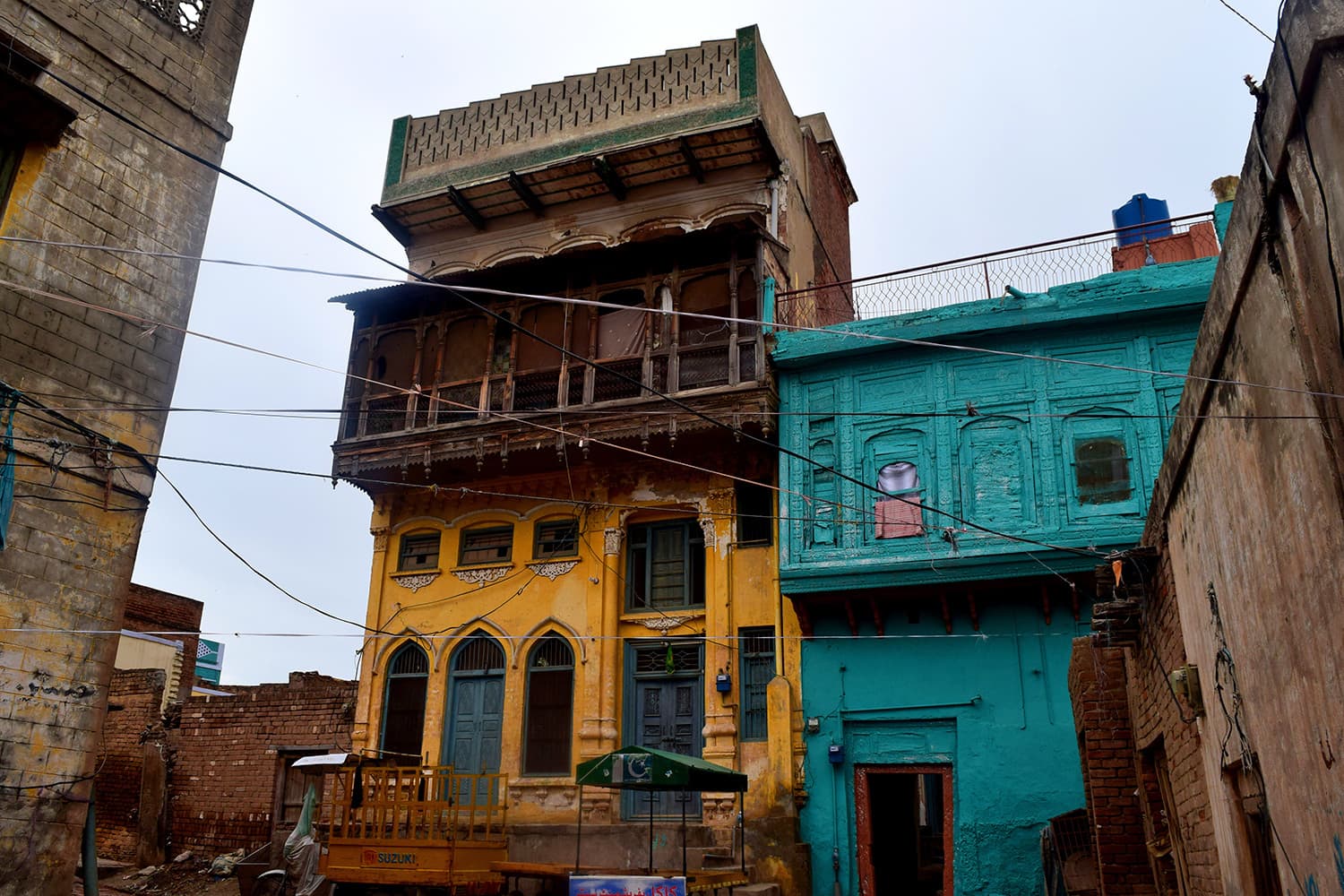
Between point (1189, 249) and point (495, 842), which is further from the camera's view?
point (1189, 249)

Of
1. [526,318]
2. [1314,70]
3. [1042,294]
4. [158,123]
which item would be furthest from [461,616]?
[1314,70]

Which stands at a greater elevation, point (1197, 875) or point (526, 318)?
point (526, 318)

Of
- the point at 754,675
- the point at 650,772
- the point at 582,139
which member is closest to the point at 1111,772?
the point at 650,772

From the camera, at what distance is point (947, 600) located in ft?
51.9

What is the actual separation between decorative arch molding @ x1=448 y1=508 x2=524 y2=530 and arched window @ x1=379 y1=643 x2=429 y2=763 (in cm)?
233

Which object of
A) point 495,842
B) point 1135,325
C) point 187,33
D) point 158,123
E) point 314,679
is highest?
point 187,33

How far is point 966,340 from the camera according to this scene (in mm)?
16594

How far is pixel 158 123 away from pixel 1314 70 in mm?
12925

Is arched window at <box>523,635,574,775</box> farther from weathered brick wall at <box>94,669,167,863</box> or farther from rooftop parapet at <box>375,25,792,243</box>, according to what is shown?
rooftop parapet at <box>375,25,792,243</box>

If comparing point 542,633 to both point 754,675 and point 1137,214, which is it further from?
point 1137,214

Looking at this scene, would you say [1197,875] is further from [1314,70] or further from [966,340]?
[966,340]

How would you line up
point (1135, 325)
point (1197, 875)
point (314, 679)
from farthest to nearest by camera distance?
point (314, 679) < point (1135, 325) < point (1197, 875)

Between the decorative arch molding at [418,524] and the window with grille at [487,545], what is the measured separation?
51 centimetres

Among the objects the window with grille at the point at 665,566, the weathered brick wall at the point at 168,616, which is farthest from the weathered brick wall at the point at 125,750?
the window with grille at the point at 665,566
